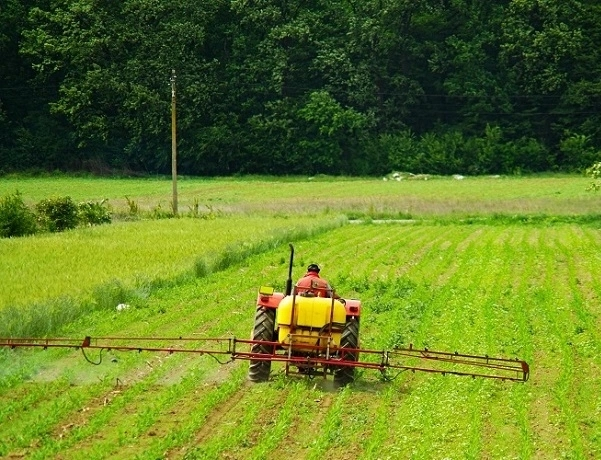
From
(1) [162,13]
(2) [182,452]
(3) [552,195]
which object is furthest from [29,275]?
(1) [162,13]

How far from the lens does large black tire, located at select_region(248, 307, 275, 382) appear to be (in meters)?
13.1

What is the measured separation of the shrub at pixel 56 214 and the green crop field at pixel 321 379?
2474 millimetres

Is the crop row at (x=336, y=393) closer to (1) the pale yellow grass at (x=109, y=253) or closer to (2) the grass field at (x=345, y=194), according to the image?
(1) the pale yellow grass at (x=109, y=253)

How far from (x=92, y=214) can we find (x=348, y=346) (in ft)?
81.9

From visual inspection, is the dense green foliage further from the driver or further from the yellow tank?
the yellow tank

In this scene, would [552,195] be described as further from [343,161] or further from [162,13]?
[162,13]

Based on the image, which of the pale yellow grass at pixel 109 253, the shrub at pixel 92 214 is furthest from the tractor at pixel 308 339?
the shrub at pixel 92 214

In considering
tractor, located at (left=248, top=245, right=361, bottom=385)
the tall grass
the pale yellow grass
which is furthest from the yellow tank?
the pale yellow grass

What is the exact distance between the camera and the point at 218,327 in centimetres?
1678

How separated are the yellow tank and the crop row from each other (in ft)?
2.01

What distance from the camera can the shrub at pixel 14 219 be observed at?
31734 mm

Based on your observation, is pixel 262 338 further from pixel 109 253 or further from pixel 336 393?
pixel 109 253

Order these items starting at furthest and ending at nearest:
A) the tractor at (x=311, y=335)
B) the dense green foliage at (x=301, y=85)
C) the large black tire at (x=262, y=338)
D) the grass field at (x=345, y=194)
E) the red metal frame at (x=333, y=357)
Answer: the dense green foliage at (x=301, y=85)
the grass field at (x=345, y=194)
the large black tire at (x=262, y=338)
the tractor at (x=311, y=335)
the red metal frame at (x=333, y=357)

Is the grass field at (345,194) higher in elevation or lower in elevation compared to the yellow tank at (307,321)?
lower
